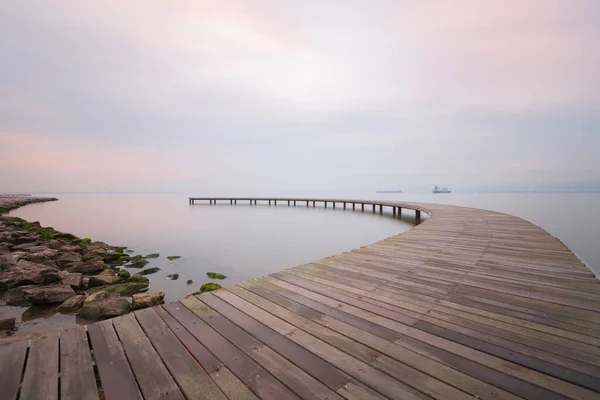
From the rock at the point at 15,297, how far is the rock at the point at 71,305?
117cm

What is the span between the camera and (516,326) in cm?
226

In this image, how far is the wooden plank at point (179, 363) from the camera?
158cm

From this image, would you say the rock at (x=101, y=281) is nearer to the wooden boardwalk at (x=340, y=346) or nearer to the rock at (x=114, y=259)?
the rock at (x=114, y=259)

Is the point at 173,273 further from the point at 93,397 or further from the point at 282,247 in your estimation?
the point at 93,397

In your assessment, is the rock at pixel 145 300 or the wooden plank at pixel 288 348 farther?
the rock at pixel 145 300

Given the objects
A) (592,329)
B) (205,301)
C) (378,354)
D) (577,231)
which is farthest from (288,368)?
(577,231)

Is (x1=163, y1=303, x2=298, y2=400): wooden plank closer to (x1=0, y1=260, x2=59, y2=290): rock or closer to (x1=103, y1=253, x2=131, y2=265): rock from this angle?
(x1=0, y1=260, x2=59, y2=290): rock

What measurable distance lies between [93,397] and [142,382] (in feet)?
0.80

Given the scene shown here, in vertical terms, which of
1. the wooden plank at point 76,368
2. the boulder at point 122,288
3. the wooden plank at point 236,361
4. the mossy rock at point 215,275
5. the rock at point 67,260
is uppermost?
the wooden plank at point 236,361

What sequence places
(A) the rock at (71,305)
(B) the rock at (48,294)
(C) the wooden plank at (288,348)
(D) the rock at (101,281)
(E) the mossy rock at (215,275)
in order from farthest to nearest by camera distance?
(E) the mossy rock at (215,275) → (D) the rock at (101,281) → (B) the rock at (48,294) → (A) the rock at (71,305) → (C) the wooden plank at (288,348)

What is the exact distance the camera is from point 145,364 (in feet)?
5.98

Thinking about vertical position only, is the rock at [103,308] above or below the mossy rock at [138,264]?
above

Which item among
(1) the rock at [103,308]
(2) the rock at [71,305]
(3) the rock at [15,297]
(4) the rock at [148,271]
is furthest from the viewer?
(4) the rock at [148,271]

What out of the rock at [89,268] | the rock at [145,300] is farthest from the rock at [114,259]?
the rock at [145,300]
